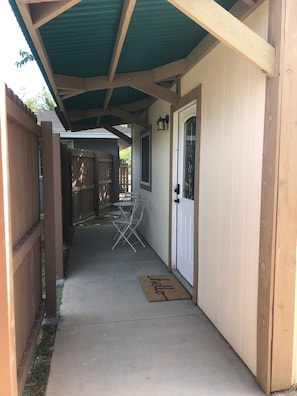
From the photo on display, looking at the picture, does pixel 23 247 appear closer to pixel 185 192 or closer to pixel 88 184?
pixel 185 192

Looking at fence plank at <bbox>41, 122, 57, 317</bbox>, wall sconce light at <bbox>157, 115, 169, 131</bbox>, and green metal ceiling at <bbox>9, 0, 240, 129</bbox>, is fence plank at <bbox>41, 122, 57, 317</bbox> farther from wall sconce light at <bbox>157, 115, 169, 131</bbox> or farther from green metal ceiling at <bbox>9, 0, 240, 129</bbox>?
wall sconce light at <bbox>157, 115, 169, 131</bbox>

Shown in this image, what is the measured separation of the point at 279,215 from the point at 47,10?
1928mm

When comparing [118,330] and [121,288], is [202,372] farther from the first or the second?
[121,288]

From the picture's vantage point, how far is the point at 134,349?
2.50 metres

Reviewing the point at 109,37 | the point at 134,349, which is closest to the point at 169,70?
the point at 109,37

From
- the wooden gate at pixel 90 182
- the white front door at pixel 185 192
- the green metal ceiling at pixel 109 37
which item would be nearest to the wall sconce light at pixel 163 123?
the white front door at pixel 185 192

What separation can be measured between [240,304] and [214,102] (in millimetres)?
1652

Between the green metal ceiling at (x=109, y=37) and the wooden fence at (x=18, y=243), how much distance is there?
744 mm

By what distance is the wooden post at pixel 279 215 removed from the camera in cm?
184

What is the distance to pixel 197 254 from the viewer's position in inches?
128

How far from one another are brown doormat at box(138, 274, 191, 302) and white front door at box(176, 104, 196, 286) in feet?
0.54

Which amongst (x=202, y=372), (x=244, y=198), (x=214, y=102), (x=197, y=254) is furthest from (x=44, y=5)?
(x=202, y=372)

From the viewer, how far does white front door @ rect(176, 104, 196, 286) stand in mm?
3670

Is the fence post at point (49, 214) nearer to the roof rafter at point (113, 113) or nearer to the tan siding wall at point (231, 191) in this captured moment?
the tan siding wall at point (231, 191)
